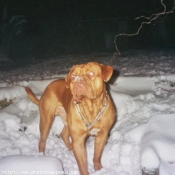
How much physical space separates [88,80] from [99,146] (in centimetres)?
113

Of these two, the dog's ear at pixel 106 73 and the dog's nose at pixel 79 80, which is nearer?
the dog's nose at pixel 79 80

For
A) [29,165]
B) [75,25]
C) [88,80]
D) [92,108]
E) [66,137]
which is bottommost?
[66,137]

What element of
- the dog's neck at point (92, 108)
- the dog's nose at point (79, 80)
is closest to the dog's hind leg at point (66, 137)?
the dog's neck at point (92, 108)

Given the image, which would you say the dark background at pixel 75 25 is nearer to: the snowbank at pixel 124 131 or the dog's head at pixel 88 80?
the snowbank at pixel 124 131

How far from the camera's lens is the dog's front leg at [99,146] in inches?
129

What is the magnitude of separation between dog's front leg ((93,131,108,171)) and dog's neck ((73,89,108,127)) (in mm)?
326

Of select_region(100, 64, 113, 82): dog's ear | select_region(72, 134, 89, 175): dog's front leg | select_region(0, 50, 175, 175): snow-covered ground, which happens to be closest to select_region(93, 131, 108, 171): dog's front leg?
select_region(0, 50, 175, 175): snow-covered ground

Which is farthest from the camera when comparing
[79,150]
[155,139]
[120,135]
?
[120,135]

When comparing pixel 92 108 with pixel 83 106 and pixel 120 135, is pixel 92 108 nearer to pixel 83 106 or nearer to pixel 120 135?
pixel 83 106

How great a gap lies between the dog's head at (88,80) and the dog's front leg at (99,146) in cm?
69

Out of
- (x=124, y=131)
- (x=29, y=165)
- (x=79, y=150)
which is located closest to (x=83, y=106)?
(x=79, y=150)

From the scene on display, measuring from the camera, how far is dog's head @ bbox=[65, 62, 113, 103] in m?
2.66

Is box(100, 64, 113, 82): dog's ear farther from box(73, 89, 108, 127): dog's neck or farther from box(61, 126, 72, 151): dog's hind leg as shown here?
box(61, 126, 72, 151): dog's hind leg

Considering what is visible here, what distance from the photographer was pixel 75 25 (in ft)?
56.2
